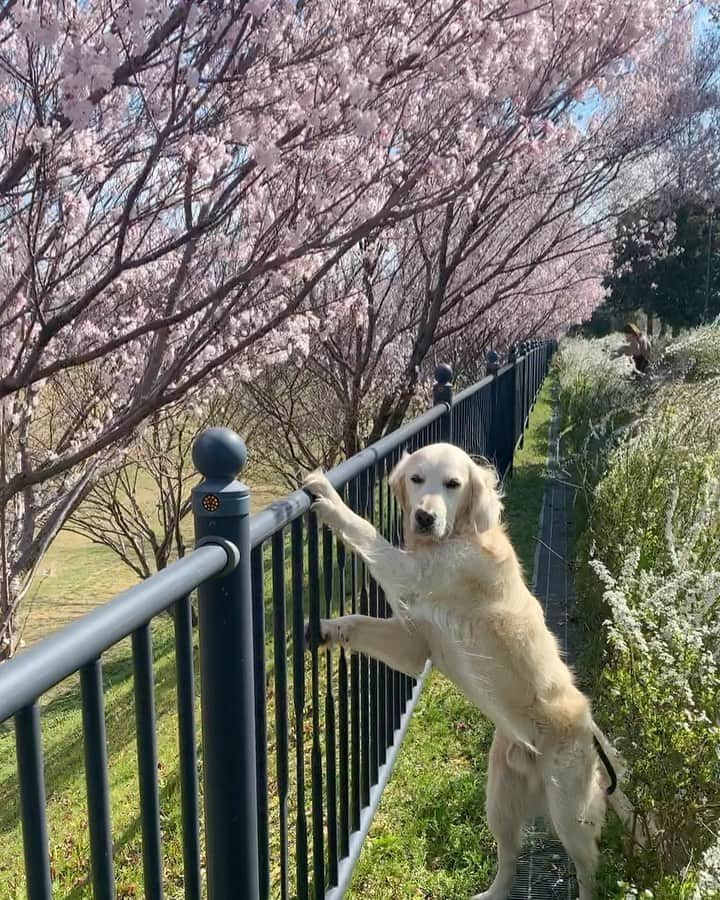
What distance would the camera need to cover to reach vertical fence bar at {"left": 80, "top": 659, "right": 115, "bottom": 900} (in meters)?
1.09

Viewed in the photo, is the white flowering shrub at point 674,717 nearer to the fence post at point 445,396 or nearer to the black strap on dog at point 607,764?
the black strap on dog at point 607,764

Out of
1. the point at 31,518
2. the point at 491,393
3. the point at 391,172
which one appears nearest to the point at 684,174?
the point at 491,393

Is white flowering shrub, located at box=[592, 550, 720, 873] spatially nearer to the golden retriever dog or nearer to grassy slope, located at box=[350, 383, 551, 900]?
the golden retriever dog

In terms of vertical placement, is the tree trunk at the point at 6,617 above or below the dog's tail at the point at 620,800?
above

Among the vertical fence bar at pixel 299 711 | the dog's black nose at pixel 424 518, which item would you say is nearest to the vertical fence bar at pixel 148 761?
the vertical fence bar at pixel 299 711

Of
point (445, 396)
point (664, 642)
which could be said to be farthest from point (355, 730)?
point (445, 396)

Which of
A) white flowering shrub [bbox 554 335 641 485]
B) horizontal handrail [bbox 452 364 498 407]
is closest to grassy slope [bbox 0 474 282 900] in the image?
horizontal handrail [bbox 452 364 498 407]

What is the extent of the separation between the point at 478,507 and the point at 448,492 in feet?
0.47

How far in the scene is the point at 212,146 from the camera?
4.18 meters

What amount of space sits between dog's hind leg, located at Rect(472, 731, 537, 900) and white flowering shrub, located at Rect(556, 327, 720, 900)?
1.08 ft

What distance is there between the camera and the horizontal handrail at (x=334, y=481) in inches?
70.6

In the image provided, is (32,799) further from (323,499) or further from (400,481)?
(400,481)

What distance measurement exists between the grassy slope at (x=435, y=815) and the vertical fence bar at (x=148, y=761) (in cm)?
186

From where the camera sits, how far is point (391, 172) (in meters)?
5.66
